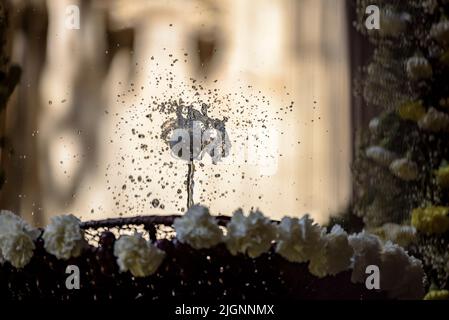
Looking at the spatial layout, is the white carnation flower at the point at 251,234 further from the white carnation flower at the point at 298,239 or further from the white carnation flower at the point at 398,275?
the white carnation flower at the point at 398,275

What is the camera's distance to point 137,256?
32.7 inches

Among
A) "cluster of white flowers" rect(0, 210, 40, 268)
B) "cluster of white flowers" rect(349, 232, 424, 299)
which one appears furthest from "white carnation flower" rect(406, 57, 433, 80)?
"cluster of white flowers" rect(0, 210, 40, 268)

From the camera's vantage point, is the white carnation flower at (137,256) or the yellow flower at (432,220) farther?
the yellow flower at (432,220)

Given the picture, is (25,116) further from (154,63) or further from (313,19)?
(313,19)

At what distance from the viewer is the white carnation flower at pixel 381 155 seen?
62.6 inches

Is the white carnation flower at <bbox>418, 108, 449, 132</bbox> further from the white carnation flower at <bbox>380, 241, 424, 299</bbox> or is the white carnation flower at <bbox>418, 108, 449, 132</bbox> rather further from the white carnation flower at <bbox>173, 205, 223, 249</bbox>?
the white carnation flower at <bbox>173, 205, 223, 249</bbox>

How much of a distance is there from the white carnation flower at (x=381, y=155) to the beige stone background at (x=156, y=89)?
0.08 m

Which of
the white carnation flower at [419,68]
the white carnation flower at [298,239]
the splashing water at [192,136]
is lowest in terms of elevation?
the white carnation flower at [298,239]

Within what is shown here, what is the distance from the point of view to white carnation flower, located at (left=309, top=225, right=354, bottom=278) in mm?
833

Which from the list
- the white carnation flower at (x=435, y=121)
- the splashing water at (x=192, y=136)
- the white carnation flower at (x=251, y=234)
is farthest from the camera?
the splashing water at (x=192, y=136)

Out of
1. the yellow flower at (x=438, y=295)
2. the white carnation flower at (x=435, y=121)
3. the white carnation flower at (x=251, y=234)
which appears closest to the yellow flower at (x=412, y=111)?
the white carnation flower at (x=435, y=121)

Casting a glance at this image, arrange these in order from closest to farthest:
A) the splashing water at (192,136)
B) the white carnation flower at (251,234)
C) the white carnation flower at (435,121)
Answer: the white carnation flower at (251,234), the white carnation flower at (435,121), the splashing water at (192,136)

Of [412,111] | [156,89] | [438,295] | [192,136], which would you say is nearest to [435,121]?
[412,111]
